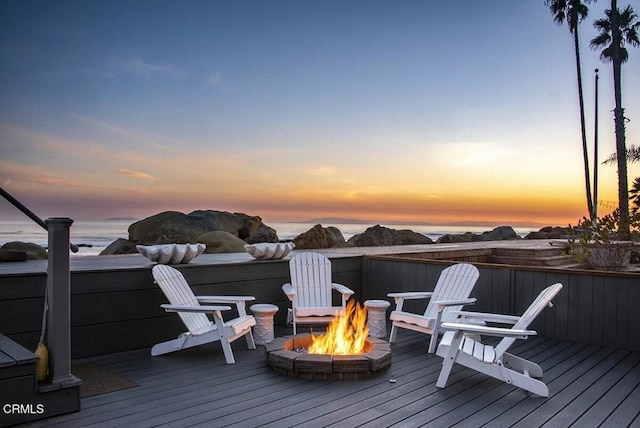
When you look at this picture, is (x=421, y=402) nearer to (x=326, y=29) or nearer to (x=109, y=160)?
(x=326, y=29)

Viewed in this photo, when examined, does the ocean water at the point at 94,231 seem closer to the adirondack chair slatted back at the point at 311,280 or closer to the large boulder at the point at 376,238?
the large boulder at the point at 376,238

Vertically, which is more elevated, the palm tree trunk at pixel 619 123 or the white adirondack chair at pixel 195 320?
the palm tree trunk at pixel 619 123

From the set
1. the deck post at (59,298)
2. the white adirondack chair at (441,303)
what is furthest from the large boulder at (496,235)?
the deck post at (59,298)

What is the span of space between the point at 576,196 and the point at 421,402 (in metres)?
17.0

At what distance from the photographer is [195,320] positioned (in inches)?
171

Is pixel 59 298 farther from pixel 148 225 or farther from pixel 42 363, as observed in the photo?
pixel 148 225

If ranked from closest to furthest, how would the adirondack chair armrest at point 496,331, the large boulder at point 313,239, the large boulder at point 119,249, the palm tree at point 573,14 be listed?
the adirondack chair armrest at point 496,331 < the large boulder at point 313,239 < the large boulder at point 119,249 < the palm tree at point 573,14

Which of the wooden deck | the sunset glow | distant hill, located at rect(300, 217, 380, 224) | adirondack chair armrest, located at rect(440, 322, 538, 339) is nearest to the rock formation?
the sunset glow

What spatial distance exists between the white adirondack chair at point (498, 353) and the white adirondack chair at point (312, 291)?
149 centimetres

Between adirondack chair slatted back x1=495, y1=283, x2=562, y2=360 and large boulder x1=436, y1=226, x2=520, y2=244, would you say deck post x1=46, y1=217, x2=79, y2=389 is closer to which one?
adirondack chair slatted back x1=495, y1=283, x2=562, y2=360

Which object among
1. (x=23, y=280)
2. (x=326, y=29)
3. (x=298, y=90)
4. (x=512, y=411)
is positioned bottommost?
(x=512, y=411)

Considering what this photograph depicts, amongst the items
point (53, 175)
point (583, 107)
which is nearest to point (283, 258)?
point (53, 175)

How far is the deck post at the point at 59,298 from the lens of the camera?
2949mm

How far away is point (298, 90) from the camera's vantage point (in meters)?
9.27
